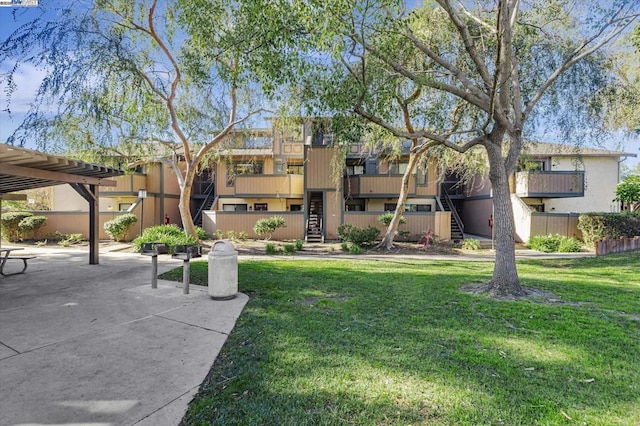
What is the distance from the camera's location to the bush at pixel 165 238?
12.5 m

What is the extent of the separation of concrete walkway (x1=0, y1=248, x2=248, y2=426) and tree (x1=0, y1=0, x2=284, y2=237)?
4754 mm

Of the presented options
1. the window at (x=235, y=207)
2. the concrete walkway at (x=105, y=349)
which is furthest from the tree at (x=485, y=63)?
the window at (x=235, y=207)

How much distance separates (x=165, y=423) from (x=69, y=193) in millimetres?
23053

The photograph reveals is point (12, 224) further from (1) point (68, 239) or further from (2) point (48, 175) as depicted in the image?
(2) point (48, 175)

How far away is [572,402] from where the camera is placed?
8.78 feet

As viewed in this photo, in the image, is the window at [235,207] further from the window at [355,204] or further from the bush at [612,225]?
the bush at [612,225]

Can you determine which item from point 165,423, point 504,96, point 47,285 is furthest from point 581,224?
point 47,285

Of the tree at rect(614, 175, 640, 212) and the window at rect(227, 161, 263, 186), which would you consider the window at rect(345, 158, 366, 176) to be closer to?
the window at rect(227, 161, 263, 186)

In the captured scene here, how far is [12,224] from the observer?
1538cm

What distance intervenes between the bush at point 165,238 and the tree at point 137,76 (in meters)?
0.63

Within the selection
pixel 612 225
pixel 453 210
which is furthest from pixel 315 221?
pixel 612 225

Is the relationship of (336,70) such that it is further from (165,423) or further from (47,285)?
(47,285)

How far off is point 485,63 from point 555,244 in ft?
35.7

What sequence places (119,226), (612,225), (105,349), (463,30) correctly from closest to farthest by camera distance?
(105,349), (463,30), (612,225), (119,226)
